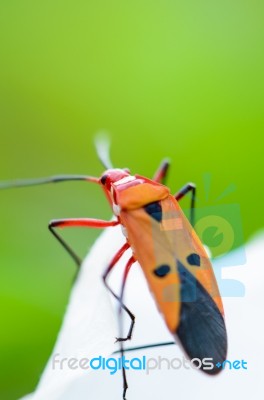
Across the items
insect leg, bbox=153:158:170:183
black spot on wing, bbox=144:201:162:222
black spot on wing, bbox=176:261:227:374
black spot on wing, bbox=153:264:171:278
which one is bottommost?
black spot on wing, bbox=176:261:227:374

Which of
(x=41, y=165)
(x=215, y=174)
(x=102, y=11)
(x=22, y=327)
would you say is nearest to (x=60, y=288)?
(x=22, y=327)

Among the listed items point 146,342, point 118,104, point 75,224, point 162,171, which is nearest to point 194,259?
point 146,342

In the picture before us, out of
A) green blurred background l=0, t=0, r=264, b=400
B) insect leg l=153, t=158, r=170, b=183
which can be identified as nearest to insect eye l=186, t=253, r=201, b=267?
green blurred background l=0, t=0, r=264, b=400

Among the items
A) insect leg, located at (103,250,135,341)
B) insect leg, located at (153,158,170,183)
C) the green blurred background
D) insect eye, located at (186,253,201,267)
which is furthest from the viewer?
the green blurred background

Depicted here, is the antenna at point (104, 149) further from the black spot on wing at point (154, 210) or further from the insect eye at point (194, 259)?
the insect eye at point (194, 259)

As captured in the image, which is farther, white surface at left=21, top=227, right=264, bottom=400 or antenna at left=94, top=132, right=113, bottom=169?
antenna at left=94, top=132, right=113, bottom=169

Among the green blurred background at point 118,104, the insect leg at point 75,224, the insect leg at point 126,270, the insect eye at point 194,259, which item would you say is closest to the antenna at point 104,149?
the green blurred background at point 118,104

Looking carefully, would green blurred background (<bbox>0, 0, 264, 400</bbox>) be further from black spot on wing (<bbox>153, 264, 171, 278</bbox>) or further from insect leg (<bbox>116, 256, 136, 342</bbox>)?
black spot on wing (<bbox>153, 264, 171, 278</bbox>)

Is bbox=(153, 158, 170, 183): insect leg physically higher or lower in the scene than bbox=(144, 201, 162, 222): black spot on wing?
lower
